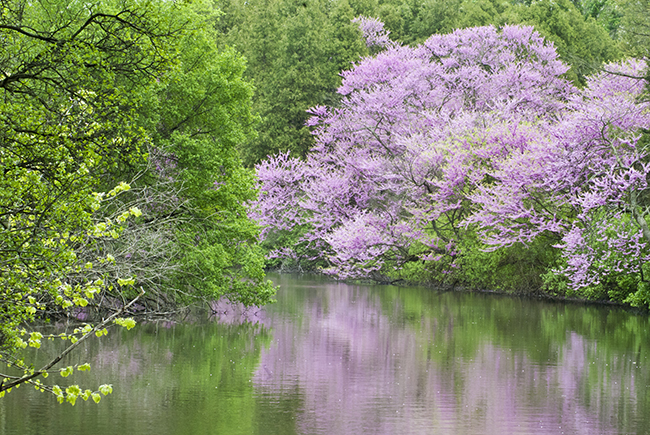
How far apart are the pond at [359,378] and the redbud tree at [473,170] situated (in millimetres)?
3938

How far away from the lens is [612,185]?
2244cm

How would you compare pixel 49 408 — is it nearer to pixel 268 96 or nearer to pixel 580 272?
pixel 580 272

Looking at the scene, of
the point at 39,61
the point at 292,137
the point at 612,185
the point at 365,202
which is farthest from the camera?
the point at 292,137

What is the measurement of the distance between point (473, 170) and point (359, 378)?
52.7 feet

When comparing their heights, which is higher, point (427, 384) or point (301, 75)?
point (301, 75)

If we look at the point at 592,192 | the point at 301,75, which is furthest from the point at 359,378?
the point at 301,75

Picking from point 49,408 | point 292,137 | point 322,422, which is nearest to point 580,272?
point 322,422

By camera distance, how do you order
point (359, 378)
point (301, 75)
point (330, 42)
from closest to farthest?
point (359, 378) → point (301, 75) → point (330, 42)

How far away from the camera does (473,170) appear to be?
27.4 meters

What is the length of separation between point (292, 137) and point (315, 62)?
4246 mm

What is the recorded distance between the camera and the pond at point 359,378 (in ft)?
30.7

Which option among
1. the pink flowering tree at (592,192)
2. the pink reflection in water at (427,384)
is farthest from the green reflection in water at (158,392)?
the pink flowering tree at (592,192)

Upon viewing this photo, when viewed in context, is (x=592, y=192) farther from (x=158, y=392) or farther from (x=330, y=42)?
(x=330, y=42)

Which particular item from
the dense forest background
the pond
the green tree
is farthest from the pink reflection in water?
the green tree
